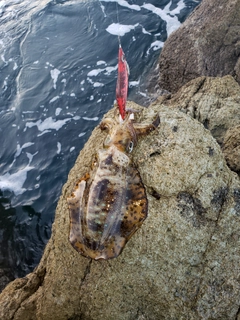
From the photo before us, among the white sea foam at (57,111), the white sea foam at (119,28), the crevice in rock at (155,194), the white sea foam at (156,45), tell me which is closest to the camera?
the crevice in rock at (155,194)

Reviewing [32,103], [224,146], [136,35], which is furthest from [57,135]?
[224,146]

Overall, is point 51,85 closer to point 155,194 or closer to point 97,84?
point 97,84

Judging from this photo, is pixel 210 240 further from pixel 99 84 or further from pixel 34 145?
pixel 99 84

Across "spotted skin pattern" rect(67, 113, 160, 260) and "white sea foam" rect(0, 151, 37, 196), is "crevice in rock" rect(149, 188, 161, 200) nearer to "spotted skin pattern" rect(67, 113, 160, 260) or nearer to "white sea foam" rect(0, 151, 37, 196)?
"spotted skin pattern" rect(67, 113, 160, 260)

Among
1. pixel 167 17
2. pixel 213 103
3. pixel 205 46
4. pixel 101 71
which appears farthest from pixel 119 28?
pixel 213 103

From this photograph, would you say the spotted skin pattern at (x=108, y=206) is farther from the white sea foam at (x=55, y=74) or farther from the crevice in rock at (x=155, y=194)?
the white sea foam at (x=55, y=74)

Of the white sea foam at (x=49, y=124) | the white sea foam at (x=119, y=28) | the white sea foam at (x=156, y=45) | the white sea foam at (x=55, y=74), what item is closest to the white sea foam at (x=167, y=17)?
the white sea foam at (x=156, y=45)
